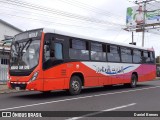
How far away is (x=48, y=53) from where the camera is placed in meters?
14.5

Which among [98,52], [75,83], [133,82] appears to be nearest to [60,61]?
[75,83]

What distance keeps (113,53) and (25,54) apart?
6991 millimetres

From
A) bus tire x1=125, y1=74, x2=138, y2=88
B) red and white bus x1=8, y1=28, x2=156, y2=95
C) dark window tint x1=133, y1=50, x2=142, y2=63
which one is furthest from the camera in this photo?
dark window tint x1=133, y1=50, x2=142, y2=63

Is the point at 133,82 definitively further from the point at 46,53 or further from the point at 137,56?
the point at 46,53

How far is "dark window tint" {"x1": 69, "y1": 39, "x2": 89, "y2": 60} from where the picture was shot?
53.0ft

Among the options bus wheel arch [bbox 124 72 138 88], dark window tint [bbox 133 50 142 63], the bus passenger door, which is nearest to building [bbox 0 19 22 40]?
dark window tint [bbox 133 50 142 63]

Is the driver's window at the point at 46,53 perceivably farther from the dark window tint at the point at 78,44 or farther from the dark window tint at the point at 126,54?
Answer: the dark window tint at the point at 126,54

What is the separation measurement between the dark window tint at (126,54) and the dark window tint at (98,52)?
262cm

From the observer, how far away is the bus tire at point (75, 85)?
52.3 feet

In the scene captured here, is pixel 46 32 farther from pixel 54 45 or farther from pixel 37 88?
pixel 37 88

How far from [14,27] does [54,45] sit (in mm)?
24479

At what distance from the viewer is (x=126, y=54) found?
71.2 feet

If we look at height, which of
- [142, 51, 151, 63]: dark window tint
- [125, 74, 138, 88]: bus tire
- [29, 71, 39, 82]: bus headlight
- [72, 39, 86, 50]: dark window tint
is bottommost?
[125, 74, 138, 88]: bus tire

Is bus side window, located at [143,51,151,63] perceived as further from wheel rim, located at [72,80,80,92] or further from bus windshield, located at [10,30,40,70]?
bus windshield, located at [10,30,40,70]
